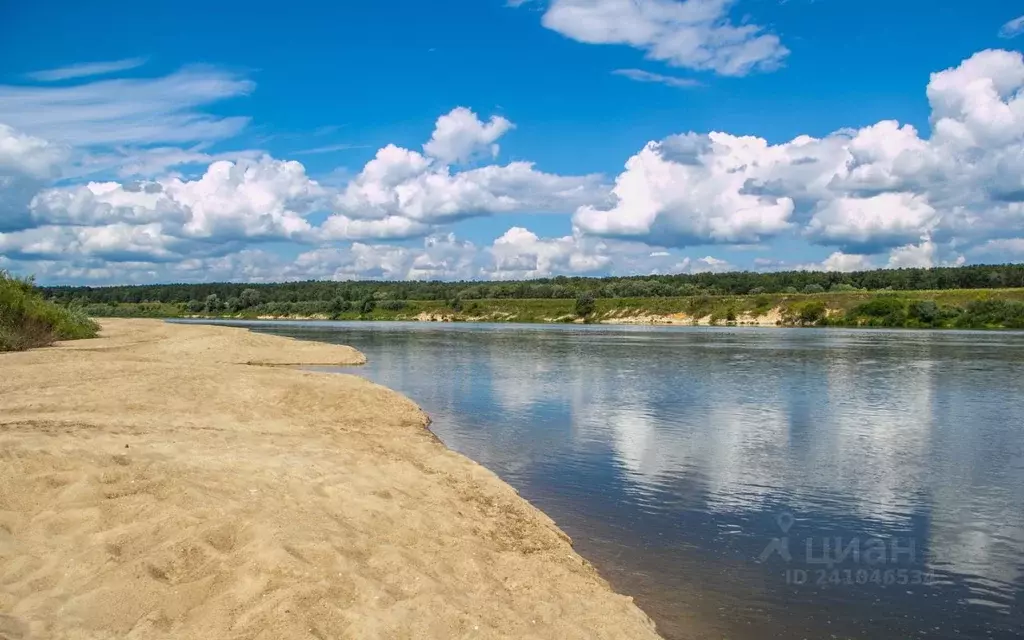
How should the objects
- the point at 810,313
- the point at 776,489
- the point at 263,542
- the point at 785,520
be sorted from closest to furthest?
the point at 263,542 → the point at 785,520 → the point at 776,489 → the point at 810,313

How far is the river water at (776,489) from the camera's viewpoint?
33.6ft

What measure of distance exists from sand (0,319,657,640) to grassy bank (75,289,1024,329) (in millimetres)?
122087

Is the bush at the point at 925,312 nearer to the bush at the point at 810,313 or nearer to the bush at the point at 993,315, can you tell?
the bush at the point at 993,315

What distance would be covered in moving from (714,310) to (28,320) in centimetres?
12282

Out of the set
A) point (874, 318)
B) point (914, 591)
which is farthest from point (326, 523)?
point (874, 318)

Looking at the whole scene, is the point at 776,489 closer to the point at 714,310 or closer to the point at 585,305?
the point at 714,310

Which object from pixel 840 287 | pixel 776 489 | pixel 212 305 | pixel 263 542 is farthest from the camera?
pixel 212 305

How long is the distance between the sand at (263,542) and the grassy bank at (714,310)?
122 m

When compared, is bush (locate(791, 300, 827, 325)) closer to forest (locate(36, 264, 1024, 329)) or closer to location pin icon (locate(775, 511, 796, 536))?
forest (locate(36, 264, 1024, 329))

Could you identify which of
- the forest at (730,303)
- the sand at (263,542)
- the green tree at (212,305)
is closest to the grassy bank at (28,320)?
the sand at (263,542)

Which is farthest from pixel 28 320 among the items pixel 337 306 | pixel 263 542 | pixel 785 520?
pixel 337 306

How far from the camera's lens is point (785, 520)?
14000 millimetres

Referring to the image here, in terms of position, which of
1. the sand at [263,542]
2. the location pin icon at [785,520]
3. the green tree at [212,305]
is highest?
the green tree at [212,305]

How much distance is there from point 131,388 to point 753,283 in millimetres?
172795
